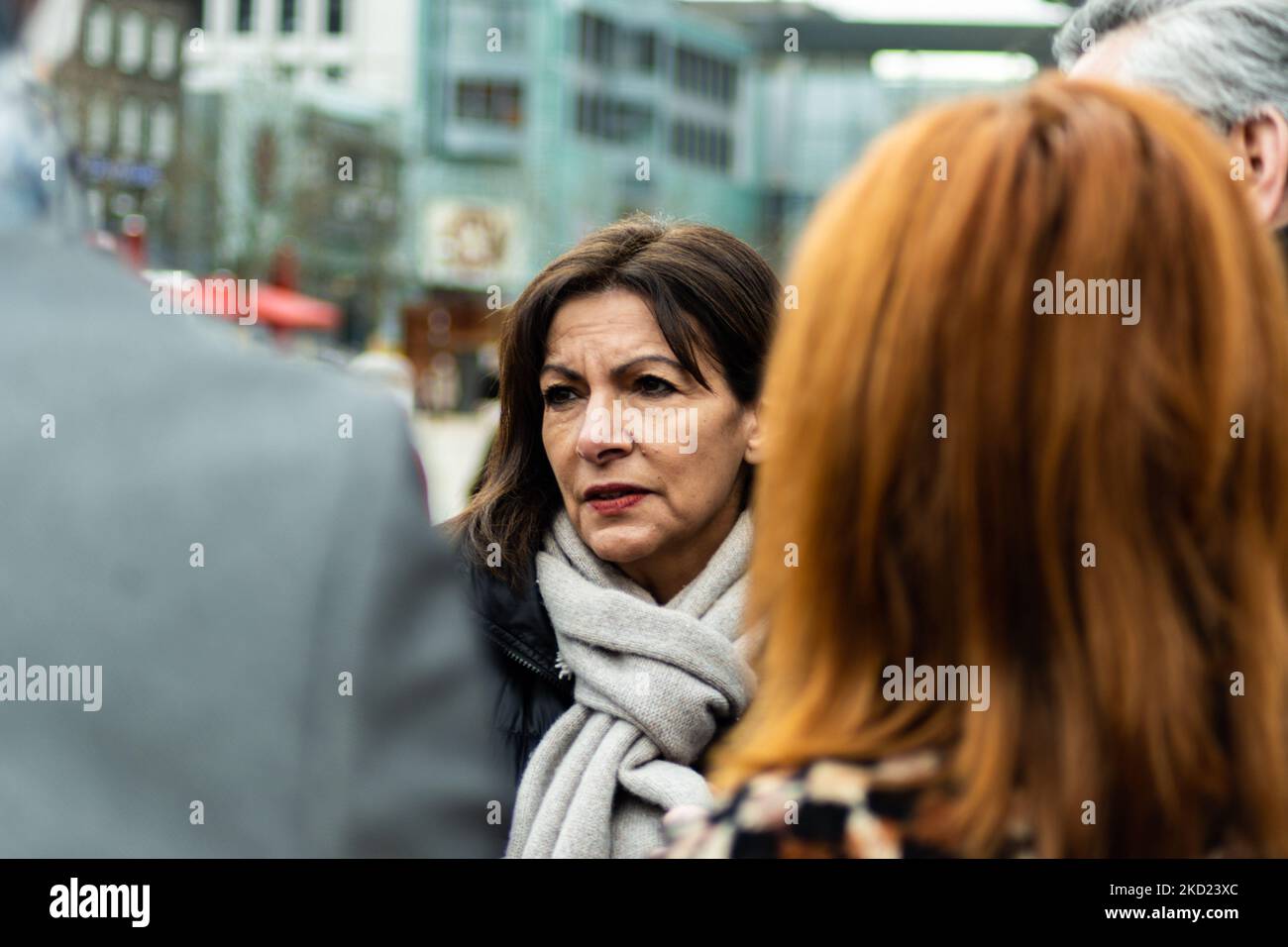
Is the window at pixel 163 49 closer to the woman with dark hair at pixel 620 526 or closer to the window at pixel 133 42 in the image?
the window at pixel 133 42

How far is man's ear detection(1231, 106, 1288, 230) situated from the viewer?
2.61 m

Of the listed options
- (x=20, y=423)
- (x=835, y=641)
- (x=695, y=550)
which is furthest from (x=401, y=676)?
(x=695, y=550)

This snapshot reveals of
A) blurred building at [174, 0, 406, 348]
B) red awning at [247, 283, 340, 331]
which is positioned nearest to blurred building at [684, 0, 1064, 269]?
blurred building at [174, 0, 406, 348]

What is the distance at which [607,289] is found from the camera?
320cm

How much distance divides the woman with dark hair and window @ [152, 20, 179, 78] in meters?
46.0

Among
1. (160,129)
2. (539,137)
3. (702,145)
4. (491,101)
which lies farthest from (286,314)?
(702,145)

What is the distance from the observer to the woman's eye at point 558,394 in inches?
126

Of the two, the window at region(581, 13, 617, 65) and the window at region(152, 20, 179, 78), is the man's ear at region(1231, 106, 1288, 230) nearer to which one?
the window at region(152, 20, 179, 78)

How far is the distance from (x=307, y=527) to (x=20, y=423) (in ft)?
0.76

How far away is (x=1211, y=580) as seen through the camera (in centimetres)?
151

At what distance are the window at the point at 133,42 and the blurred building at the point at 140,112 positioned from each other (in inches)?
0.6

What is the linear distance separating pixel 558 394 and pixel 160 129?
151 feet

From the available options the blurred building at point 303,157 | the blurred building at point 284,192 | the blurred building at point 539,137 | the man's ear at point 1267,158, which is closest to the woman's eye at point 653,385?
the man's ear at point 1267,158
